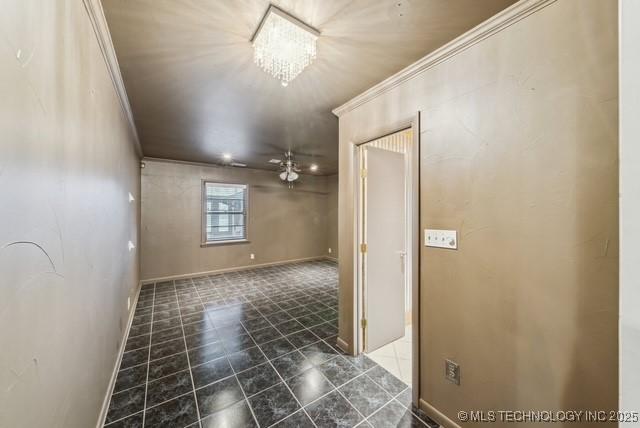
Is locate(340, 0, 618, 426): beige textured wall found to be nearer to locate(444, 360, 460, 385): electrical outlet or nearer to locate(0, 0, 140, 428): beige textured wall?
locate(444, 360, 460, 385): electrical outlet

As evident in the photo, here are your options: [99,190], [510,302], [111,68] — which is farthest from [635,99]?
[111,68]

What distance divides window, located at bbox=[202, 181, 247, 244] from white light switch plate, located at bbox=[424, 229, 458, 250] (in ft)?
16.2

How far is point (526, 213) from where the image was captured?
4.05ft

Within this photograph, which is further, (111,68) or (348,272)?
(348,272)

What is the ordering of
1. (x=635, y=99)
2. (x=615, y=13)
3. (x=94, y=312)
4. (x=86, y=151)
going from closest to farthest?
(x=635, y=99) → (x=615, y=13) → (x=86, y=151) → (x=94, y=312)

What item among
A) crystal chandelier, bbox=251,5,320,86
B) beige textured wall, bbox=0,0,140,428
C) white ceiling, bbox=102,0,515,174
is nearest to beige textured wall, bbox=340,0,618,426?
white ceiling, bbox=102,0,515,174

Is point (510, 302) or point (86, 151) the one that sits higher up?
point (86, 151)

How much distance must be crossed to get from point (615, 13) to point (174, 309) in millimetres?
4801

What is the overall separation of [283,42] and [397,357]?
2.84m

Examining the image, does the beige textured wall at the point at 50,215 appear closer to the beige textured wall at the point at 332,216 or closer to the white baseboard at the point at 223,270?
the white baseboard at the point at 223,270

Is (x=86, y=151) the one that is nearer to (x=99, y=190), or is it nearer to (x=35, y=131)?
(x=99, y=190)

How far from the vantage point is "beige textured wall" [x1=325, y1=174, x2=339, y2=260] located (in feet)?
22.6

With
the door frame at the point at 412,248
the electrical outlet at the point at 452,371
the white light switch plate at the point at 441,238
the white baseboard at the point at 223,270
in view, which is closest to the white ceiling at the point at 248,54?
the door frame at the point at 412,248

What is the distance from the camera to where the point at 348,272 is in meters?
2.38
